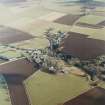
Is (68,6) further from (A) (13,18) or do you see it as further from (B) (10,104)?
(B) (10,104)

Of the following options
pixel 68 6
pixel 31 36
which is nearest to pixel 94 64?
pixel 31 36

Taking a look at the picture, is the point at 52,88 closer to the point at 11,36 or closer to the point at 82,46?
the point at 82,46

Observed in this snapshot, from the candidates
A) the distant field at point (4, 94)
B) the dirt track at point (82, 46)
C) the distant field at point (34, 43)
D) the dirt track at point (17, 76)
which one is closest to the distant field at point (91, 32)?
the dirt track at point (82, 46)

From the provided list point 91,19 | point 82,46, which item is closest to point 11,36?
point 82,46

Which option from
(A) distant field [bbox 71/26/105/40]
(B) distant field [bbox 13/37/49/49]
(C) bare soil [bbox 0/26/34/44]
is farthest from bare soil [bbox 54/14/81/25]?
(B) distant field [bbox 13/37/49/49]

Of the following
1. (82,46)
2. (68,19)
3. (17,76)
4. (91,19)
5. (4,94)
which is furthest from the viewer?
(68,19)

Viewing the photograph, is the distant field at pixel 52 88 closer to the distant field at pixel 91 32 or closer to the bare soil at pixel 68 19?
the distant field at pixel 91 32
